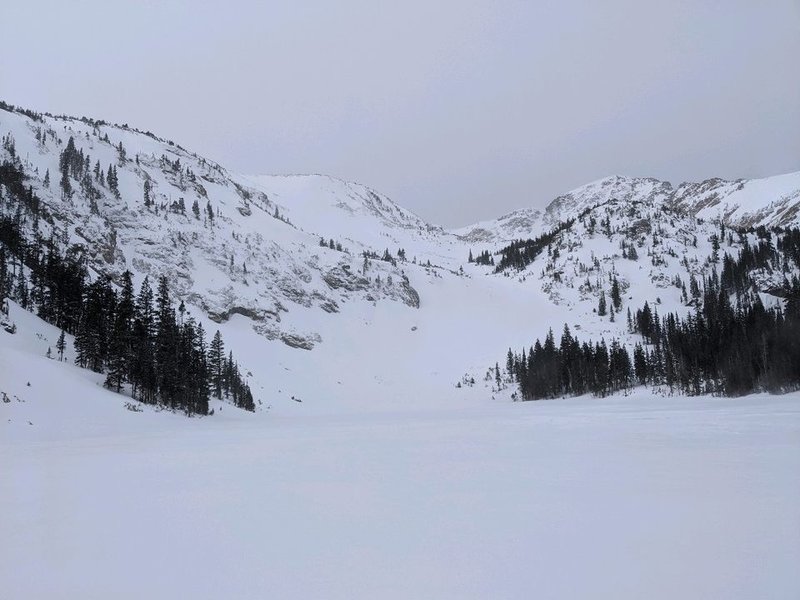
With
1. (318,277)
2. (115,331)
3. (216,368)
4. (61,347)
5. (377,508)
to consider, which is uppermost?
(318,277)

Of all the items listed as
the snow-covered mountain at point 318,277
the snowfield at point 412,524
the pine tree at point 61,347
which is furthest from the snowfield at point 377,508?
the snow-covered mountain at point 318,277

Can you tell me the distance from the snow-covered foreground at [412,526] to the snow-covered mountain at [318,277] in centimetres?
6155

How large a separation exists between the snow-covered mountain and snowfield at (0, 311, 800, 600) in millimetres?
61245

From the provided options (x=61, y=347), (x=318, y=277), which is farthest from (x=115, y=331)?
(x=318, y=277)

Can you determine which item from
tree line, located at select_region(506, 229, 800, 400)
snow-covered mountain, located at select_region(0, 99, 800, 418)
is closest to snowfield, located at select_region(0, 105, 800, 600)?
tree line, located at select_region(506, 229, 800, 400)

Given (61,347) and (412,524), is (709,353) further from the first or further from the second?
(61,347)

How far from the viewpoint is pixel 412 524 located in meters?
7.96

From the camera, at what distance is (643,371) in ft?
277

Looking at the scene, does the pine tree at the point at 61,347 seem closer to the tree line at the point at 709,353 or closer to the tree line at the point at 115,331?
the tree line at the point at 115,331

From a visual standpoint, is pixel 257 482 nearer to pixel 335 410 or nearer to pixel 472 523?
pixel 472 523

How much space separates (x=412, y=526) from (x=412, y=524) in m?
0.11

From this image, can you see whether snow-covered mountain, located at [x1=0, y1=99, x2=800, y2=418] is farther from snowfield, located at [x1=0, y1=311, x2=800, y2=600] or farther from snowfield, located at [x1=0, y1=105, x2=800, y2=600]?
snowfield, located at [x1=0, y1=311, x2=800, y2=600]

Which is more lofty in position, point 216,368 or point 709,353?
point 216,368

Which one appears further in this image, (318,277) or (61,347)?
(318,277)
